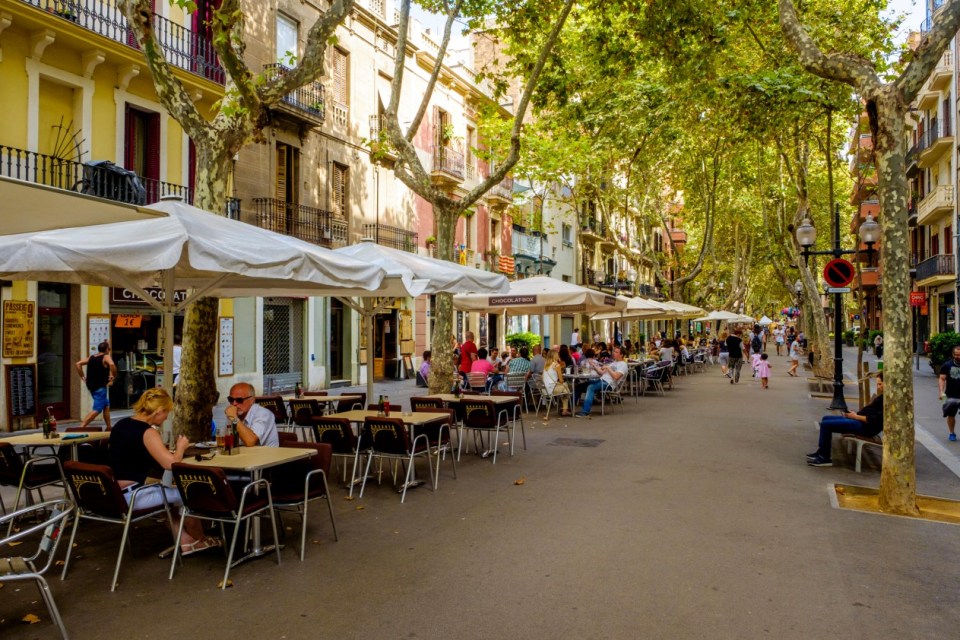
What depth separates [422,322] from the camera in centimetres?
2688

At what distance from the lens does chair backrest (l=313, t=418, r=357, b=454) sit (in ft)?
24.2

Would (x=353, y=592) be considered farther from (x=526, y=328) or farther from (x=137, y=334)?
(x=526, y=328)

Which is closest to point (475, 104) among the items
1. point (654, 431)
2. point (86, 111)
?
point (86, 111)

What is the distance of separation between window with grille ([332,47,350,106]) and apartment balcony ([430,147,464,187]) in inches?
185

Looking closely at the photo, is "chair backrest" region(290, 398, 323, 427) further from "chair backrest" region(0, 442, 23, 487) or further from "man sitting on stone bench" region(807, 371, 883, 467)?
"man sitting on stone bench" region(807, 371, 883, 467)

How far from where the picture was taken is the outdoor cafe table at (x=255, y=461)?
5059 mm

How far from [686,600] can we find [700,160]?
78.7 feet

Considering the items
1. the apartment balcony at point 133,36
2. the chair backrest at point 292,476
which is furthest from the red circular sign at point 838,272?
the apartment balcony at point 133,36

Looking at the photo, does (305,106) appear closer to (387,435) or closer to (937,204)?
(387,435)

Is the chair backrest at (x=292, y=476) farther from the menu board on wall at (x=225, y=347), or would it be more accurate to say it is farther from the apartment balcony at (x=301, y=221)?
the apartment balcony at (x=301, y=221)

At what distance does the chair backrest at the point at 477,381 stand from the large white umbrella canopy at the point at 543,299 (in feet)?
5.45

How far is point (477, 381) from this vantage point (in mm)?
13258

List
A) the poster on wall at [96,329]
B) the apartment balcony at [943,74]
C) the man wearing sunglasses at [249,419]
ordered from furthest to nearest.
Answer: the apartment balcony at [943,74] < the poster on wall at [96,329] < the man wearing sunglasses at [249,419]

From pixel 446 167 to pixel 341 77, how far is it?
20.5 ft
